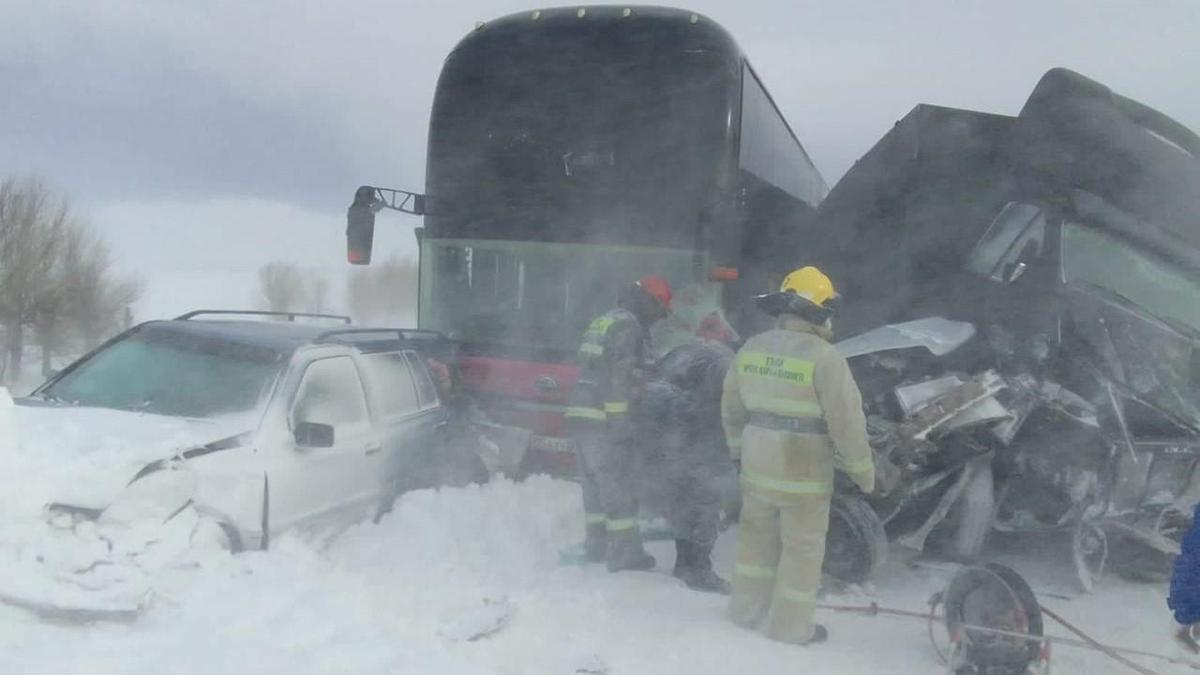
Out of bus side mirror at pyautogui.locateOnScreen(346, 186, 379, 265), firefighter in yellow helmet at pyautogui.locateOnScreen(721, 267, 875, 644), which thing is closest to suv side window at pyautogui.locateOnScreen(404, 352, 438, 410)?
bus side mirror at pyautogui.locateOnScreen(346, 186, 379, 265)

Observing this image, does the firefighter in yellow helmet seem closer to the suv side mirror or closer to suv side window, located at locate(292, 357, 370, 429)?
the suv side mirror

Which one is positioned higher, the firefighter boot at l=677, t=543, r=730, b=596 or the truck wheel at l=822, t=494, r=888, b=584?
the truck wheel at l=822, t=494, r=888, b=584

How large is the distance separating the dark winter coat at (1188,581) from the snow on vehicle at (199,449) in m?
3.85

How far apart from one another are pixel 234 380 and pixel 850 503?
351 cm

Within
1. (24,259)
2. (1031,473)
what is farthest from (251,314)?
(24,259)

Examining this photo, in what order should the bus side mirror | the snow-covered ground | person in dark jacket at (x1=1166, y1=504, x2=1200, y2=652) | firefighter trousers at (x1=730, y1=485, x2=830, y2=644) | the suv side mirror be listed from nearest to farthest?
person in dark jacket at (x1=1166, y1=504, x2=1200, y2=652)
the snow-covered ground
firefighter trousers at (x1=730, y1=485, x2=830, y2=644)
the suv side mirror
the bus side mirror

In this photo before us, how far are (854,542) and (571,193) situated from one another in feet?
12.6

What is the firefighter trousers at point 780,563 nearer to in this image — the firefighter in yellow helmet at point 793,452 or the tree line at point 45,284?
the firefighter in yellow helmet at point 793,452

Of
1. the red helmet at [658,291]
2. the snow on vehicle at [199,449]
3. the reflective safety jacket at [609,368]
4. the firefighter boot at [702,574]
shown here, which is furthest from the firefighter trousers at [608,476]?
the snow on vehicle at [199,449]

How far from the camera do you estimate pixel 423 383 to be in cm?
693

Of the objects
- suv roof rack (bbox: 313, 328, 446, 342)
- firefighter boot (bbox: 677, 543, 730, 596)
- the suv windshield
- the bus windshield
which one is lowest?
firefighter boot (bbox: 677, 543, 730, 596)

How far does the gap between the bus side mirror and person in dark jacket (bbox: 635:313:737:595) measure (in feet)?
13.4

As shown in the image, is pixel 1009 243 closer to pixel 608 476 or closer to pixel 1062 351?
pixel 1062 351

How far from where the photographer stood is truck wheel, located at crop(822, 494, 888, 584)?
5258mm
